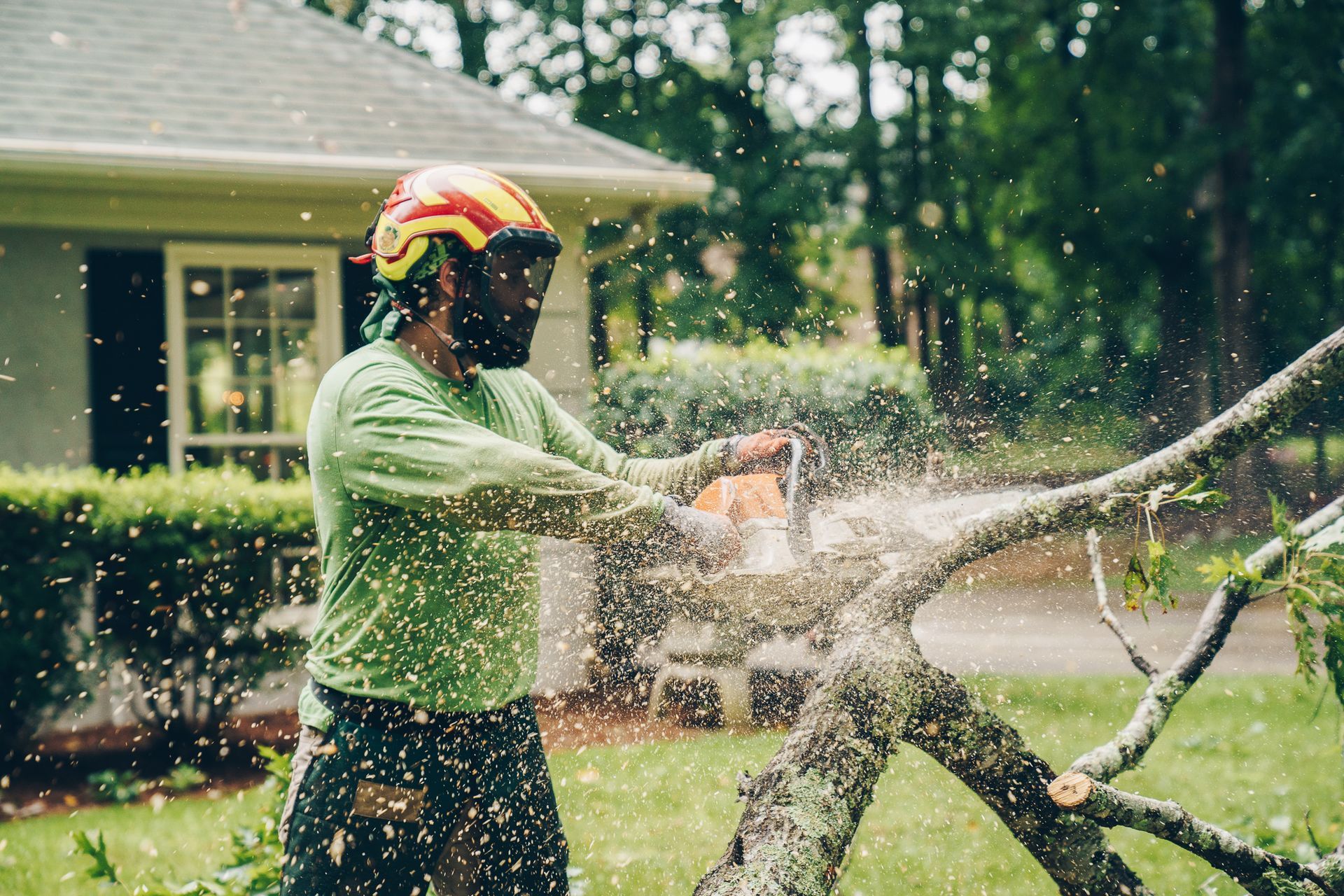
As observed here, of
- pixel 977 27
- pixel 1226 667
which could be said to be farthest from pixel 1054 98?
pixel 1226 667

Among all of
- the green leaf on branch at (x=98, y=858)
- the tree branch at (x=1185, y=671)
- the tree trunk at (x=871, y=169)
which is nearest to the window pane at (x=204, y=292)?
the green leaf on branch at (x=98, y=858)

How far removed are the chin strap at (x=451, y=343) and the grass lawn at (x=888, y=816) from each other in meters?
1.61

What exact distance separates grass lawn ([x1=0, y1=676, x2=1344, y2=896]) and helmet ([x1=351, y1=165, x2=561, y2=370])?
66.7 inches

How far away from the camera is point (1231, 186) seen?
14.0 metres

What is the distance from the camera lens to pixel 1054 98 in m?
17.5

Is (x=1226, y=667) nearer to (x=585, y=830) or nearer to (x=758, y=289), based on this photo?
(x=585, y=830)

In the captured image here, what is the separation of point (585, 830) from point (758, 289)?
12.8 m

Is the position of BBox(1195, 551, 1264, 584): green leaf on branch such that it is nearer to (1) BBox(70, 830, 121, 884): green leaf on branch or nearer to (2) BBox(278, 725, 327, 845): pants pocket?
(2) BBox(278, 725, 327, 845): pants pocket

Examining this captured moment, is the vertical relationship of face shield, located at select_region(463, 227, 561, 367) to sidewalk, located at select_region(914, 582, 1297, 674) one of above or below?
above

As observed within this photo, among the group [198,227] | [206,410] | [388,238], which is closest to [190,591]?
[206,410]

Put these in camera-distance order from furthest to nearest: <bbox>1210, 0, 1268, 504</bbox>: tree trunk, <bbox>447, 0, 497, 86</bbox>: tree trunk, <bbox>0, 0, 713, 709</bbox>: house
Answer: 1. <bbox>447, 0, 497, 86</bbox>: tree trunk
2. <bbox>1210, 0, 1268, 504</bbox>: tree trunk
3. <bbox>0, 0, 713, 709</bbox>: house

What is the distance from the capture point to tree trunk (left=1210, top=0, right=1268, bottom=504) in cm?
1366

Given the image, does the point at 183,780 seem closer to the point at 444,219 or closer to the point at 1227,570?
the point at 444,219

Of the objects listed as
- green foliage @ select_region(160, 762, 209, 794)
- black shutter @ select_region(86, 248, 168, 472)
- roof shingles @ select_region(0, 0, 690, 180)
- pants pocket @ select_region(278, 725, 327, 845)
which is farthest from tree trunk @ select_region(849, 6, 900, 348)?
pants pocket @ select_region(278, 725, 327, 845)
